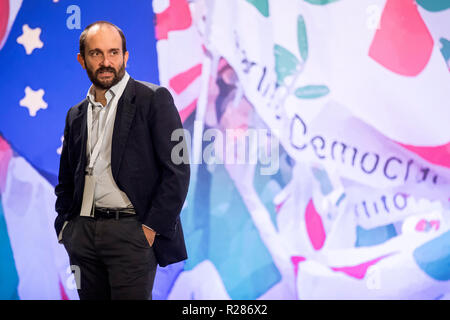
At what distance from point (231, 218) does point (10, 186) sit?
1.23 m

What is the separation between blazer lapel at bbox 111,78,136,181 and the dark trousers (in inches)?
7.7

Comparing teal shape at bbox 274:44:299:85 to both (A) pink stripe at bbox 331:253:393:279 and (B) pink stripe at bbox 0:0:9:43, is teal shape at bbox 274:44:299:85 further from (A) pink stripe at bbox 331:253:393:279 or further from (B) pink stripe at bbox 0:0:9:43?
(B) pink stripe at bbox 0:0:9:43

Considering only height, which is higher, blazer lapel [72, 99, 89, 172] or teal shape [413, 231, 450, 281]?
blazer lapel [72, 99, 89, 172]

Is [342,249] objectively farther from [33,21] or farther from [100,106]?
[33,21]

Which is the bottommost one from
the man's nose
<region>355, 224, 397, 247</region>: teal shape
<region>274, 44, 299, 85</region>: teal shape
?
<region>355, 224, 397, 247</region>: teal shape

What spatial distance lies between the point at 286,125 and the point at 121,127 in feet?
3.74

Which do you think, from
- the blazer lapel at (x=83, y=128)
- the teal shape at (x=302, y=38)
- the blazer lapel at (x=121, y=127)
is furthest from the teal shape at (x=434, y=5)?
the blazer lapel at (x=83, y=128)

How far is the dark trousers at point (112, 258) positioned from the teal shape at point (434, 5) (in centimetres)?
193

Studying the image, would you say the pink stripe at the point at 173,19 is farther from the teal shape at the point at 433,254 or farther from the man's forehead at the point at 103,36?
the teal shape at the point at 433,254

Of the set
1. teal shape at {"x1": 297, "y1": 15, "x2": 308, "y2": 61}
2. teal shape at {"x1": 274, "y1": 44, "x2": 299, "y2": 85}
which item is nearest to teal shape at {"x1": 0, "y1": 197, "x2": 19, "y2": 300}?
teal shape at {"x1": 274, "y1": 44, "x2": 299, "y2": 85}

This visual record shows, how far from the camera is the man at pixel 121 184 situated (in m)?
1.83

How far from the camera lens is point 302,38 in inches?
108

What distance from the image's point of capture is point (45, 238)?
2.83 metres

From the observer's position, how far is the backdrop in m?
2.73
